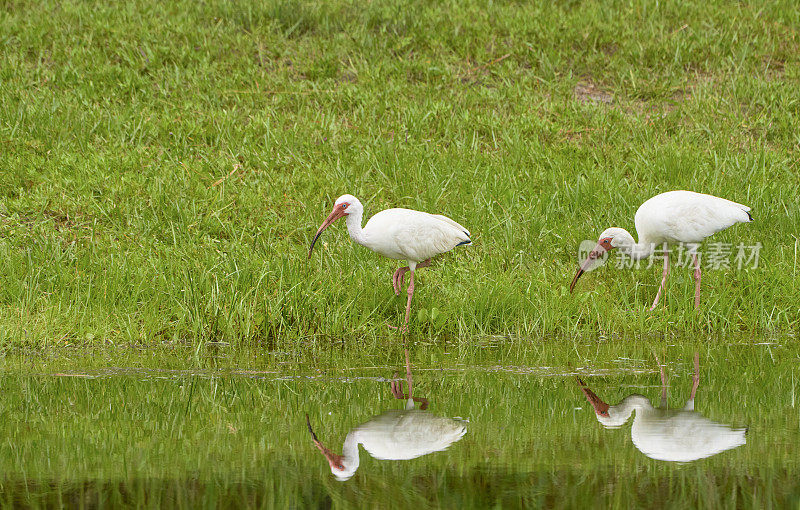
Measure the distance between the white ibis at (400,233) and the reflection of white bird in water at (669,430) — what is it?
2810mm

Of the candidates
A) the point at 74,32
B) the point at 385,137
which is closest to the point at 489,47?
the point at 385,137

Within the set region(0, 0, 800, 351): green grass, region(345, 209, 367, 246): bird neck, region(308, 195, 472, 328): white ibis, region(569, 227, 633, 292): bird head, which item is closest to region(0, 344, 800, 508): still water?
region(0, 0, 800, 351): green grass

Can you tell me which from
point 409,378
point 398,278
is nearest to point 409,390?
point 409,378

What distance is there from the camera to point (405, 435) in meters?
4.71

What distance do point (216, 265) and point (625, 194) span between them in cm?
438

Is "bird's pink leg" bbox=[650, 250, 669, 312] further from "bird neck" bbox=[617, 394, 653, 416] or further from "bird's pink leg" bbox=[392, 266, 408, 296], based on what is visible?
"bird neck" bbox=[617, 394, 653, 416]

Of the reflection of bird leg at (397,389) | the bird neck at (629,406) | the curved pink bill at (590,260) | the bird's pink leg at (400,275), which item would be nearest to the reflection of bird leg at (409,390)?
the reflection of bird leg at (397,389)

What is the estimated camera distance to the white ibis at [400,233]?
8.00 metres

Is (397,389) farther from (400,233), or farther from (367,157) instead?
(367,157)

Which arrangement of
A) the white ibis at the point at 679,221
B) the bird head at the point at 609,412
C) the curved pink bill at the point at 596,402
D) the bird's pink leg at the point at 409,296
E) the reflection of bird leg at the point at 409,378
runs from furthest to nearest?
the white ibis at the point at 679,221, the bird's pink leg at the point at 409,296, the reflection of bird leg at the point at 409,378, the curved pink bill at the point at 596,402, the bird head at the point at 609,412

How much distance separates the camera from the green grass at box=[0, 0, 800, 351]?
7.96 meters

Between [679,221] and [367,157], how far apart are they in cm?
374

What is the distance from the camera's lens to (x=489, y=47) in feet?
45.7

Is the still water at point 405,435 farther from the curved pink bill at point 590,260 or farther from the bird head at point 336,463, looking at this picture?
the curved pink bill at point 590,260
